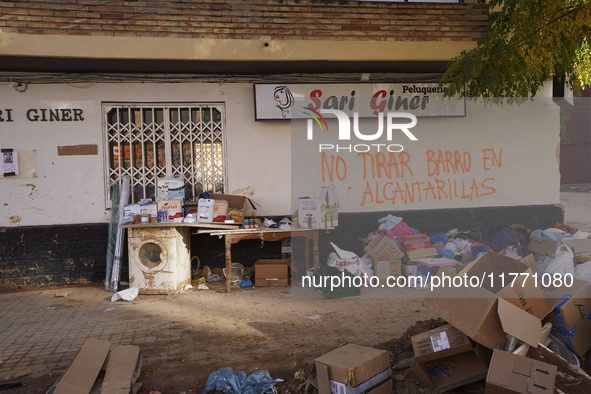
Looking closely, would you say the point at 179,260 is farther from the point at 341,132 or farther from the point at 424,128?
the point at 424,128

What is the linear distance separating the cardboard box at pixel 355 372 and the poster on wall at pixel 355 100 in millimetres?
5045

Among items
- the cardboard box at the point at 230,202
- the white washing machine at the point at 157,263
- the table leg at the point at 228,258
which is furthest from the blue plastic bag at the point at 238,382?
the cardboard box at the point at 230,202

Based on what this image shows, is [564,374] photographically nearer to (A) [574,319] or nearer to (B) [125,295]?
(A) [574,319]

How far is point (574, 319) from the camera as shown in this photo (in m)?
3.82

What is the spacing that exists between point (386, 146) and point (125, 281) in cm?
489

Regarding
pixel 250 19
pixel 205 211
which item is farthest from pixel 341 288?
pixel 250 19

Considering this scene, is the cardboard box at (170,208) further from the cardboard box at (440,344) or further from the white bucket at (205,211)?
the cardboard box at (440,344)

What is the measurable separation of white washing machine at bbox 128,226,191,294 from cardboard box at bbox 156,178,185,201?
0.53 metres

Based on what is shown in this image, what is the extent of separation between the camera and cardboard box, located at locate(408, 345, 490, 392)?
354cm

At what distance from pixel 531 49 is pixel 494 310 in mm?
2786

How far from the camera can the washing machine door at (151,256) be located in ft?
23.4

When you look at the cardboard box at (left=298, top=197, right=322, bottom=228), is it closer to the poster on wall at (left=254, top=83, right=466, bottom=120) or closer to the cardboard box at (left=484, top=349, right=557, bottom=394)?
the poster on wall at (left=254, top=83, right=466, bottom=120)

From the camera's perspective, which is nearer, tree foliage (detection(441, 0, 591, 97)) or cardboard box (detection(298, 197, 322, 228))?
tree foliage (detection(441, 0, 591, 97))

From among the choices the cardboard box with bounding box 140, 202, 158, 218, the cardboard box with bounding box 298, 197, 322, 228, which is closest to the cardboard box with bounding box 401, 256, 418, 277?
the cardboard box with bounding box 298, 197, 322, 228
